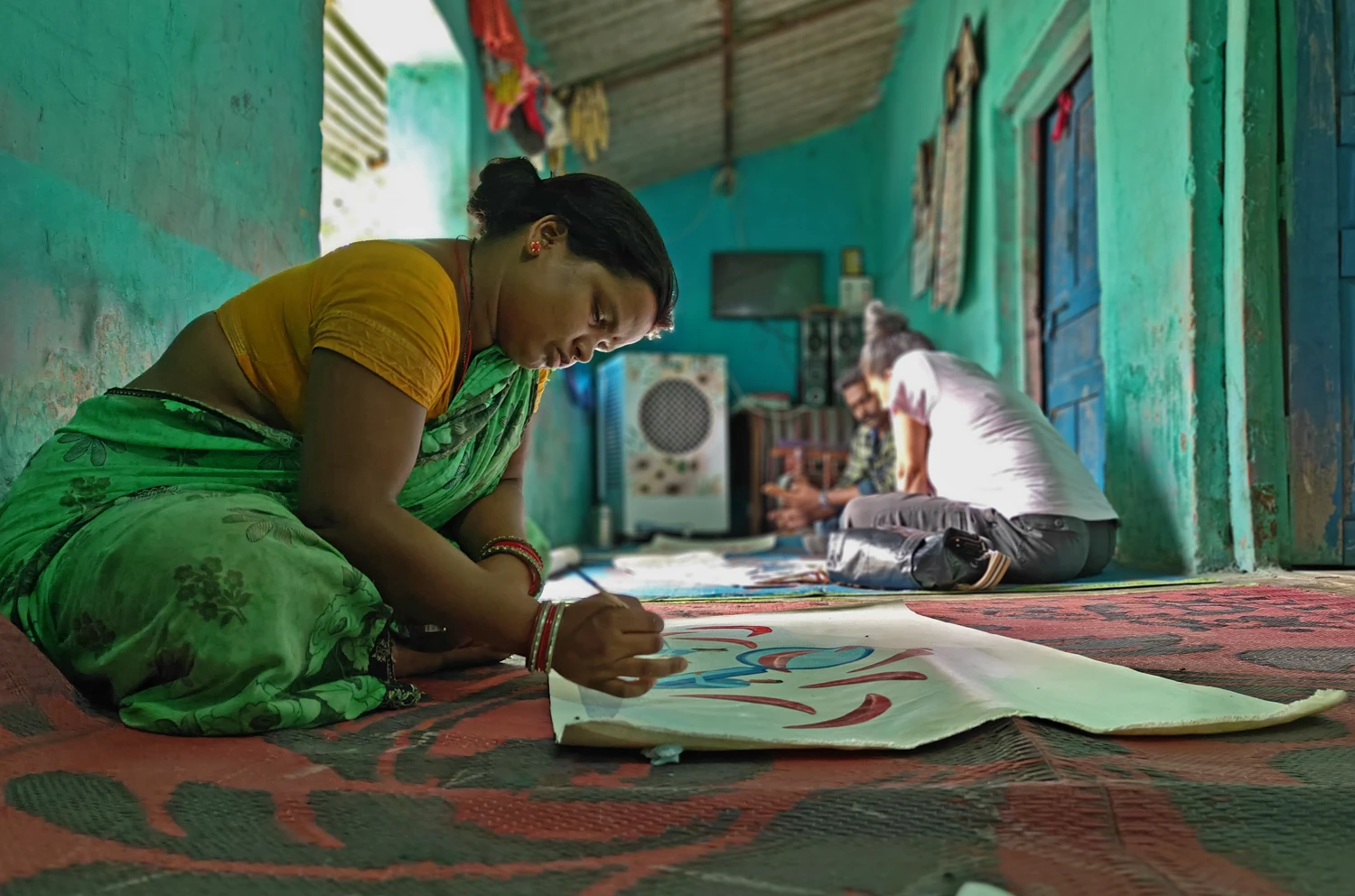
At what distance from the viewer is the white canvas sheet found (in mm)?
996

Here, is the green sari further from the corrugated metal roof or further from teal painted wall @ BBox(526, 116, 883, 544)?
teal painted wall @ BBox(526, 116, 883, 544)

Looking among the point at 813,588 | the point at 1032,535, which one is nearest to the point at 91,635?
the point at 813,588

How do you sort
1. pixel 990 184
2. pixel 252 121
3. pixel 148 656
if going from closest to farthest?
pixel 148 656 → pixel 252 121 → pixel 990 184

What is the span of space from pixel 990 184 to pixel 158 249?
436cm

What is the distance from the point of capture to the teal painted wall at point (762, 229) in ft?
27.9

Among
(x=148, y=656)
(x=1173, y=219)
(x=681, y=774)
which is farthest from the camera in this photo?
(x=1173, y=219)

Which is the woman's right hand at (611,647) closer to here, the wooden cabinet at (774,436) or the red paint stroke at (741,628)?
the red paint stroke at (741,628)

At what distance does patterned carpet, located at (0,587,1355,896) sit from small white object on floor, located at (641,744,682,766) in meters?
0.02

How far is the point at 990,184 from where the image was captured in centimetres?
520

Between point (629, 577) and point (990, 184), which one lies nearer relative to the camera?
point (629, 577)

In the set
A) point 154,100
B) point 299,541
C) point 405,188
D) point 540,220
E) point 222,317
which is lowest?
point 299,541

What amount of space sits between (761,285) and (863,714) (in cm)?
762

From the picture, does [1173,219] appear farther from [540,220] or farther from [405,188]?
[405,188]

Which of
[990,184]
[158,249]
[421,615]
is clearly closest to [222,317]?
[421,615]
